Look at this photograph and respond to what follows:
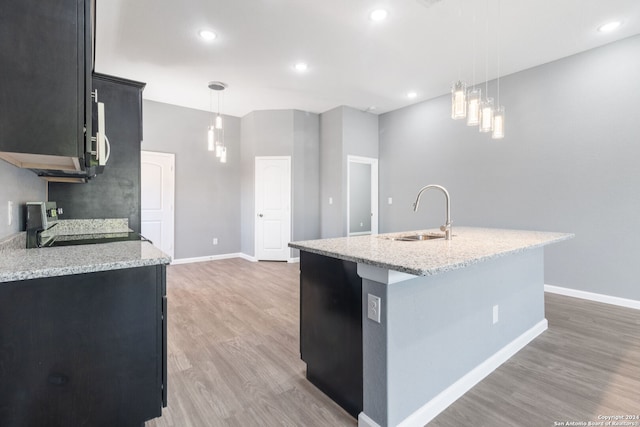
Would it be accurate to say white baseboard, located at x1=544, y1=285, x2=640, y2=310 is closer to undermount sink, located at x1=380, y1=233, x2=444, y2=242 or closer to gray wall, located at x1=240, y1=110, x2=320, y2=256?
undermount sink, located at x1=380, y1=233, x2=444, y2=242

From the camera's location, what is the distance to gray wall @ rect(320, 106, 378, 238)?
216 inches

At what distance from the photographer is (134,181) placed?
2.93 m

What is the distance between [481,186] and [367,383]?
149 inches

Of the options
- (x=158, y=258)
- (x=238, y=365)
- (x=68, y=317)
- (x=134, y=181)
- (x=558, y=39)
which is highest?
(x=558, y=39)

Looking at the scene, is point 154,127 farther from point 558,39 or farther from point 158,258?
point 558,39

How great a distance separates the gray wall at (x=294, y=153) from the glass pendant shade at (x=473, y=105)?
376 cm

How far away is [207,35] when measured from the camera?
3.17 metres

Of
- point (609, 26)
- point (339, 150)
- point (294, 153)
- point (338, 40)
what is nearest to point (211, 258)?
point (294, 153)

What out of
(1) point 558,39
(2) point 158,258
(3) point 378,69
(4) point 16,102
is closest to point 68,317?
(2) point 158,258

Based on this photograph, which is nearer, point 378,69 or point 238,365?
point 238,365

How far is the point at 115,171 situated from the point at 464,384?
3180mm

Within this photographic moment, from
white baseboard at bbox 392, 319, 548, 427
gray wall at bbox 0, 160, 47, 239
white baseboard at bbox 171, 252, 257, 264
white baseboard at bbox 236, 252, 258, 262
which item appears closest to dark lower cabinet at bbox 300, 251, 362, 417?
white baseboard at bbox 392, 319, 548, 427

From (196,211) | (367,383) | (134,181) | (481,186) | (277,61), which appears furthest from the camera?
(196,211)

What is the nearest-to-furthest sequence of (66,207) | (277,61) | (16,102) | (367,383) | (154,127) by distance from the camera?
1. (16,102)
2. (367,383)
3. (66,207)
4. (277,61)
5. (154,127)
